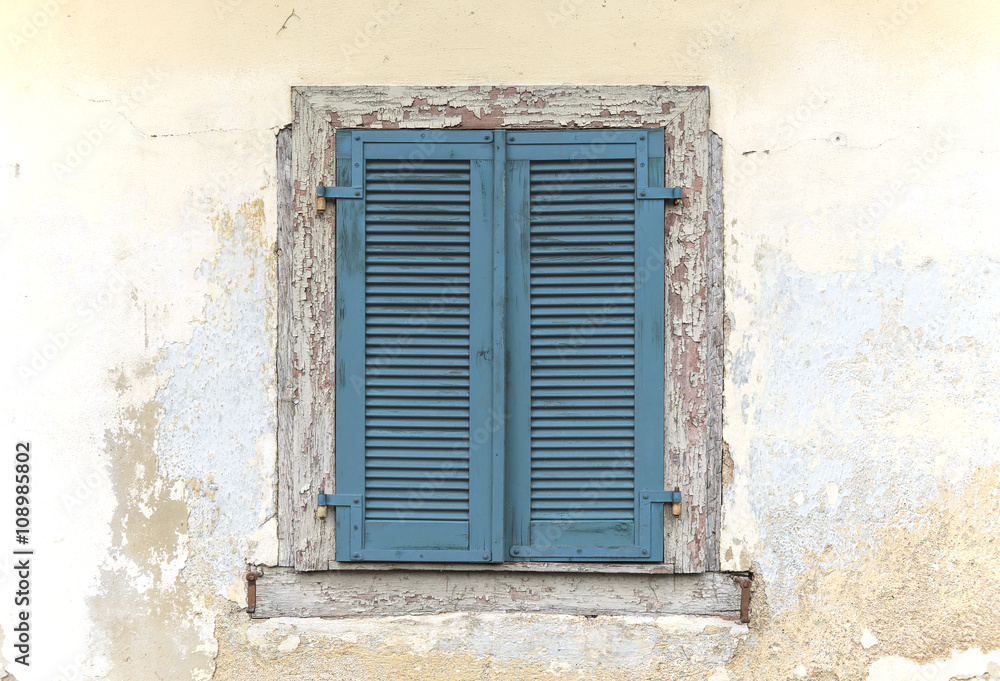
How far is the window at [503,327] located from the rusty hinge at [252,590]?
0.55 ft

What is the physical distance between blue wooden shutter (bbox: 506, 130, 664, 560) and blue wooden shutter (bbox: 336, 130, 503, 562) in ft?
0.34

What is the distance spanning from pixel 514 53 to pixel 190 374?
1563mm

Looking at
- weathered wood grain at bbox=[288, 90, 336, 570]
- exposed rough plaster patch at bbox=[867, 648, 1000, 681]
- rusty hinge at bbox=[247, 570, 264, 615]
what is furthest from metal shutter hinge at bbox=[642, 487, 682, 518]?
rusty hinge at bbox=[247, 570, 264, 615]

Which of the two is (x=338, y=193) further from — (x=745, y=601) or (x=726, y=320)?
(x=745, y=601)

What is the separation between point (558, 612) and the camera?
2.56 m

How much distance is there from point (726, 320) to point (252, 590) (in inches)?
73.2

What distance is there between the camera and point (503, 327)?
2.52m

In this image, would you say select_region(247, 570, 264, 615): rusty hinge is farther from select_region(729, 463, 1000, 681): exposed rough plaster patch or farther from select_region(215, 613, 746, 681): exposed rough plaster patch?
select_region(729, 463, 1000, 681): exposed rough plaster patch

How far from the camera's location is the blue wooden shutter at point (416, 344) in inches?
99.8

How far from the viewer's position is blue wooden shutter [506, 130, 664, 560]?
2.53 m

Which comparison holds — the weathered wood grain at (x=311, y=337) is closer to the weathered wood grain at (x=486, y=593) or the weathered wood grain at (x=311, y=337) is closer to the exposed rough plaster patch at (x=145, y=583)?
the weathered wood grain at (x=486, y=593)

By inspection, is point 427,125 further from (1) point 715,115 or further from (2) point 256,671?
(2) point 256,671

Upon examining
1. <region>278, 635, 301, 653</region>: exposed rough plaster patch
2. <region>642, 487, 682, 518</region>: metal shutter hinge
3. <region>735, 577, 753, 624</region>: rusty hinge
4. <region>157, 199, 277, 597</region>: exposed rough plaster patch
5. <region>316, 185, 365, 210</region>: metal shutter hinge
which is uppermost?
<region>316, 185, 365, 210</region>: metal shutter hinge

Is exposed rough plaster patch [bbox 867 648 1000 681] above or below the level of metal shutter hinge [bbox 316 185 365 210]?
below
